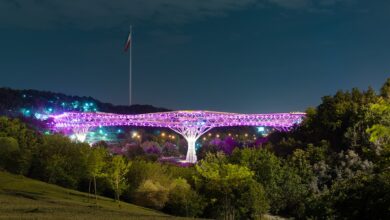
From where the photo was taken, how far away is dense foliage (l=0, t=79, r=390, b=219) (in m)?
42.8

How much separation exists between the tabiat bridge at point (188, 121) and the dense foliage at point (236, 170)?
41393mm

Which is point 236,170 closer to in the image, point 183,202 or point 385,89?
point 183,202

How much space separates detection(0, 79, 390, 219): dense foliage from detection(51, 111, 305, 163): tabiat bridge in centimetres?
4139

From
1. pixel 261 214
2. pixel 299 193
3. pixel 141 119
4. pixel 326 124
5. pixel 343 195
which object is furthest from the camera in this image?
pixel 141 119

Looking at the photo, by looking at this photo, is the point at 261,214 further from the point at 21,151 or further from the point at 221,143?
the point at 221,143

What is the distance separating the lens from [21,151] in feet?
176

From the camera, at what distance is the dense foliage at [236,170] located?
140 feet

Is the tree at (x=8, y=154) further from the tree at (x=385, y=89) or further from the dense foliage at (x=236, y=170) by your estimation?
the tree at (x=385, y=89)

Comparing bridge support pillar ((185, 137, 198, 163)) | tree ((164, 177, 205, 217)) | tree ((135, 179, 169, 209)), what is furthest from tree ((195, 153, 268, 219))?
bridge support pillar ((185, 137, 198, 163))

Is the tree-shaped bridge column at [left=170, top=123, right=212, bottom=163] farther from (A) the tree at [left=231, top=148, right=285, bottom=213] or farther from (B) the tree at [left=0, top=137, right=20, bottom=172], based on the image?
(B) the tree at [left=0, top=137, right=20, bottom=172]

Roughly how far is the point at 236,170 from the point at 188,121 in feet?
217

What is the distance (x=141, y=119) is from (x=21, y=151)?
7680 cm

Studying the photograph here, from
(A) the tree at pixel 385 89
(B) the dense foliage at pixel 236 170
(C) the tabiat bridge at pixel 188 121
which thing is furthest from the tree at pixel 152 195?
(C) the tabiat bridge at pixel 188 121

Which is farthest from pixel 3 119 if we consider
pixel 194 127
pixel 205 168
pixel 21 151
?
pixel 194 127
